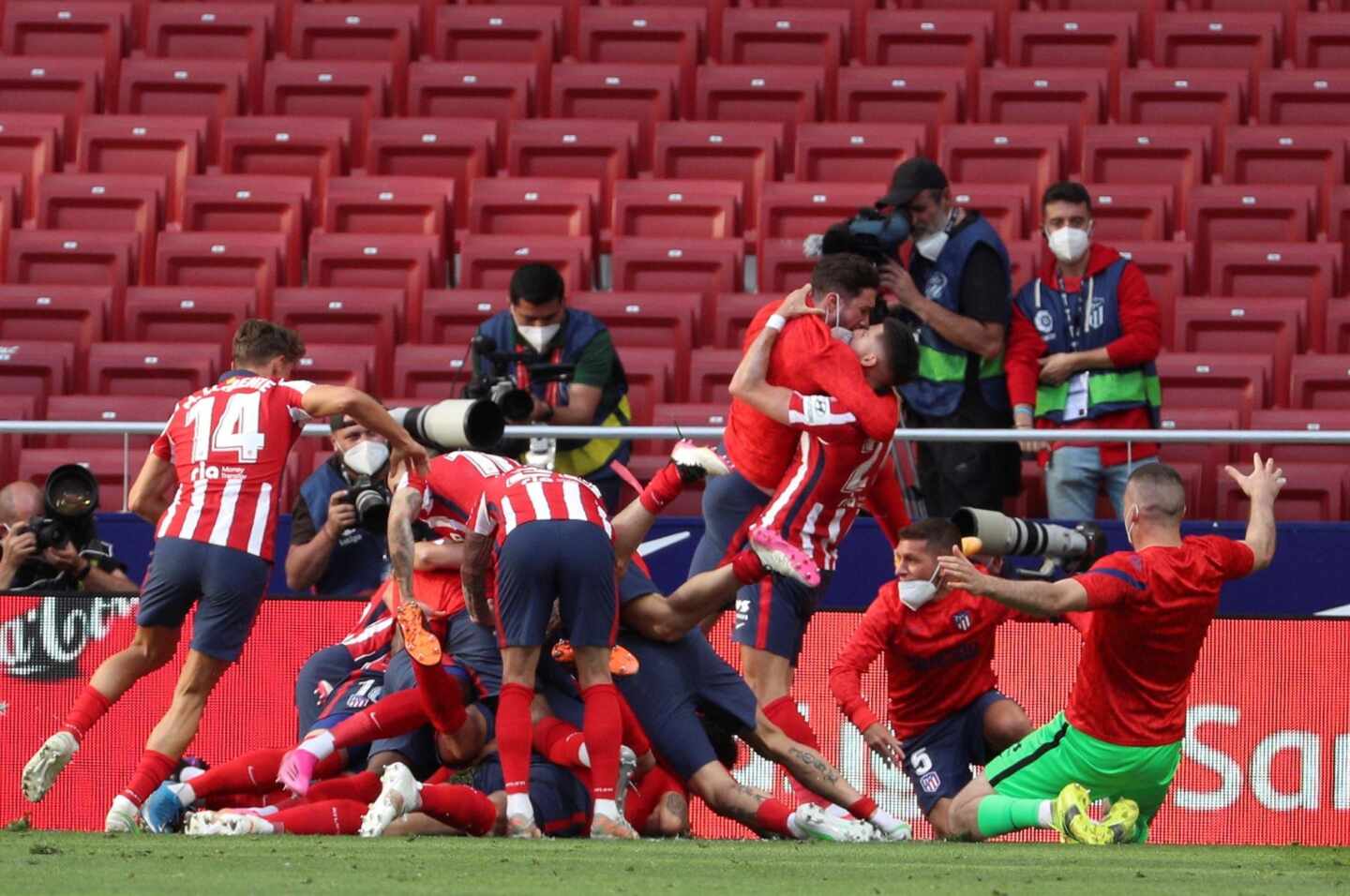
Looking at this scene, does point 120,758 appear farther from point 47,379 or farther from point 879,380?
point 879,380

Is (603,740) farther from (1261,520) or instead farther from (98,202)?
(98,202)

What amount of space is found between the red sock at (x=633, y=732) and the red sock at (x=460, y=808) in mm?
576

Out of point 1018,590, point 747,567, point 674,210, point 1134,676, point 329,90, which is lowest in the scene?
point 1134,676

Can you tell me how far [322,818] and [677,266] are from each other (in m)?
4.84

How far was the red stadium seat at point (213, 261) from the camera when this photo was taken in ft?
37.3

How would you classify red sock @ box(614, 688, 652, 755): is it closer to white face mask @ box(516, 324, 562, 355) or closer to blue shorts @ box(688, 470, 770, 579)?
blue shorts @ box(688, 470, 770, 579)

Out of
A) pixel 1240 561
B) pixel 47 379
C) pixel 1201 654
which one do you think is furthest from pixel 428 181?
pixel 1240 561

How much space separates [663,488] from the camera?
762 centimetres

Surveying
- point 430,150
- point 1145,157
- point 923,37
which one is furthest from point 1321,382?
point 430,150

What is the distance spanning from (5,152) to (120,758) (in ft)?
15.8

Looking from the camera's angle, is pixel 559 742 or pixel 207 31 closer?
pixel 559 742

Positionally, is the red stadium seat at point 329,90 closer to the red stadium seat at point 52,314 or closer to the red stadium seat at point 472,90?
the red stadium seat at point 472,90

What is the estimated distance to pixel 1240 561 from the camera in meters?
7.15

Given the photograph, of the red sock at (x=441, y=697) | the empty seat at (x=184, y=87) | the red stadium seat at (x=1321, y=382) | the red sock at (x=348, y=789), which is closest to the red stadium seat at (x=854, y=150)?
the red stadium seat at (x=1321, y=382)
